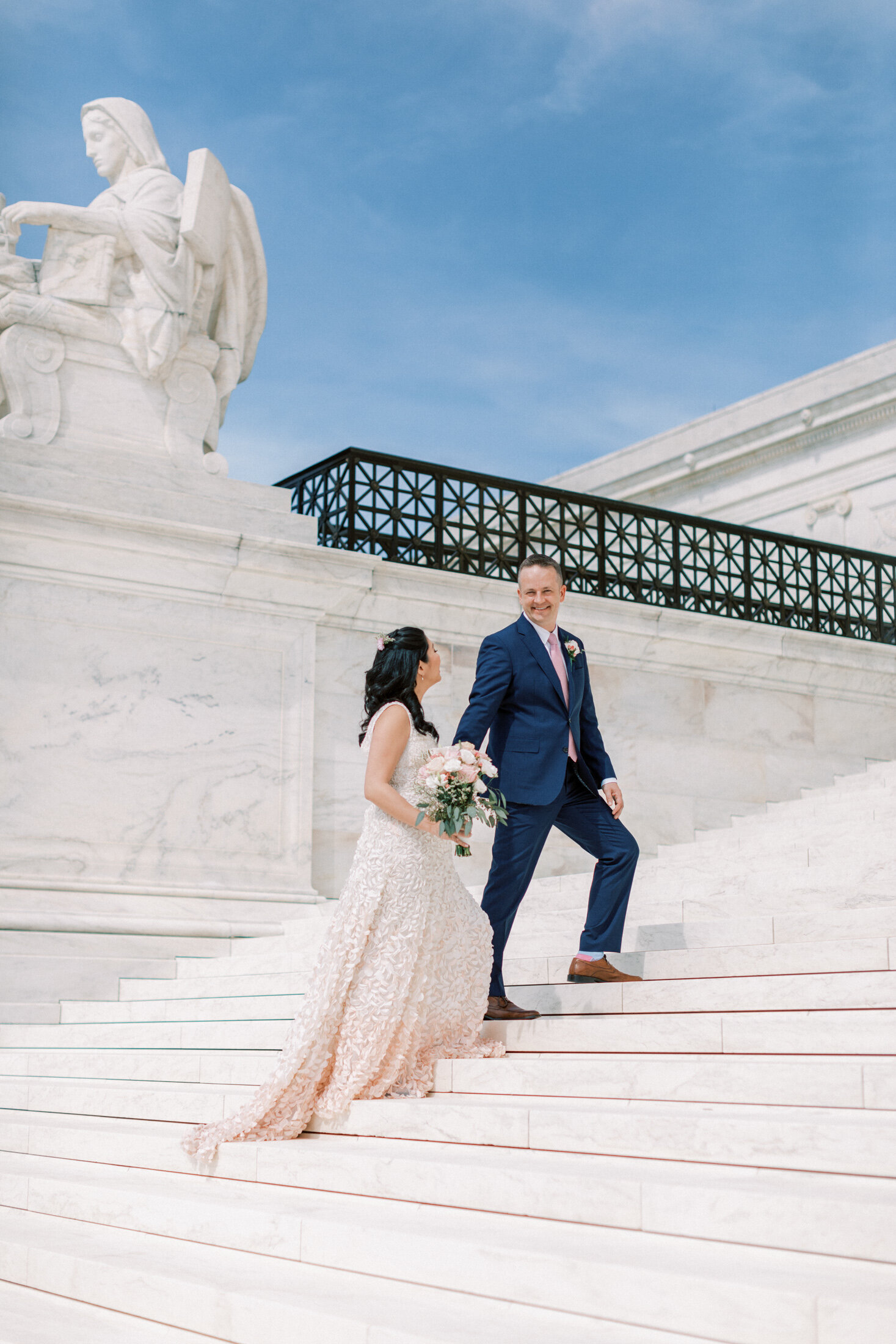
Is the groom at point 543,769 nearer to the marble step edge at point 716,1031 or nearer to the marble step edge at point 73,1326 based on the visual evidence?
the marble step edge at point 716,1031

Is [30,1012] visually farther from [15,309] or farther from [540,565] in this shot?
[15,309]

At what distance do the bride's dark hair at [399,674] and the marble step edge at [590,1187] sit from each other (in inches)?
63.4

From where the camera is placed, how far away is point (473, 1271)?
3703 mm

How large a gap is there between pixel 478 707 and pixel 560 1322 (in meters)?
2.81

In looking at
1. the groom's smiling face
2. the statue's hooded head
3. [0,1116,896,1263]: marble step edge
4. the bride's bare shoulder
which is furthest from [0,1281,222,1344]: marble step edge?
the statue's hooded head

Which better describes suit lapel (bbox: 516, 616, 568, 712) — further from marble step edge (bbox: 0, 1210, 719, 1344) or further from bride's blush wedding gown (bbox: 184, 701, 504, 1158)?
marble step edge (bbox: 0, 1210, 719, 1344)

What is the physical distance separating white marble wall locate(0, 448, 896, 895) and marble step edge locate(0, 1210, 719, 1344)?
195 inches

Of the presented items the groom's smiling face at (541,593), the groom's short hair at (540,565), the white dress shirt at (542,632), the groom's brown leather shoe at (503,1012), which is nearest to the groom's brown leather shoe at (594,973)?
the groom's brown leather shoe at (503,1012)

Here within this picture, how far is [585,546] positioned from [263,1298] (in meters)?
9.91

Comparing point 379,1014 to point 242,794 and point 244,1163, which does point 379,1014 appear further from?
point 242,794

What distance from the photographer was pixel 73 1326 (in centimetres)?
404

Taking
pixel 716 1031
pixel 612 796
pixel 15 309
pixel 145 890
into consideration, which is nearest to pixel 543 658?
pixel 612 796

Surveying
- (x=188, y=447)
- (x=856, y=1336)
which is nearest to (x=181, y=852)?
(x=188, y=447)

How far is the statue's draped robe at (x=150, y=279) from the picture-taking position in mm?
11000
